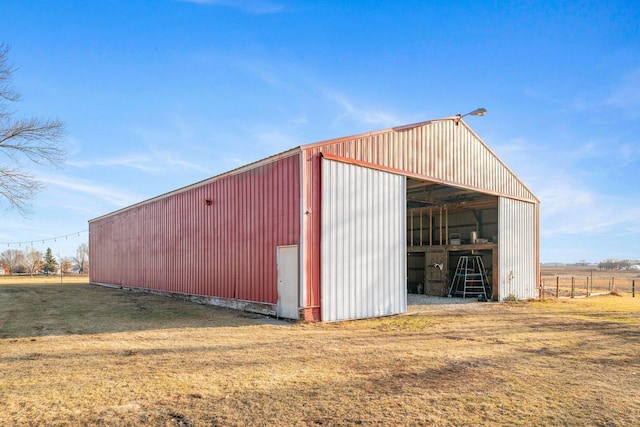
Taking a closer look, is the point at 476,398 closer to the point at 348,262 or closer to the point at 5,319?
the point at 348,262

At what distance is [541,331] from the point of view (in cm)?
964

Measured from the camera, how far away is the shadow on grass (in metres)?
9.52

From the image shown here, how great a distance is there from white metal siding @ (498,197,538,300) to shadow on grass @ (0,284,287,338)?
420 inches

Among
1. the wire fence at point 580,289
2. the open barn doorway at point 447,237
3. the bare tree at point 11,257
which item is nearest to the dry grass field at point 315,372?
the open barn doorway at point 447,237

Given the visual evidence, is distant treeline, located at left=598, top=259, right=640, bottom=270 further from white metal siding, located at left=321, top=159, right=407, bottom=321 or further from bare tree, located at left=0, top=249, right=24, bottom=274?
bare tree, located at left=0, top=249, right=24, bottom=274

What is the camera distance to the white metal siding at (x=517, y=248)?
17062mm

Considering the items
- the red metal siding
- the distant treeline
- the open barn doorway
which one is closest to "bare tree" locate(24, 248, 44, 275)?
the red metal siding

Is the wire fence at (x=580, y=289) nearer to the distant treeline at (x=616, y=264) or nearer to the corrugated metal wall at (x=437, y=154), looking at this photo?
the corrugated metal wall at (x=437, y=154)

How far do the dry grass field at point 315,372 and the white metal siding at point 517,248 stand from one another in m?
6.41

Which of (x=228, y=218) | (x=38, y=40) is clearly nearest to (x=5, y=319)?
(x=228, y=218)

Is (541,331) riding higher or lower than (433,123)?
lower

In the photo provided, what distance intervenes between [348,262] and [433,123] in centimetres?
598

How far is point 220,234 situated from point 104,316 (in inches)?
168

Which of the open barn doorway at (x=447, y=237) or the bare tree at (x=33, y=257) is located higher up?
the open barn doorway at (x=447, y=237)
